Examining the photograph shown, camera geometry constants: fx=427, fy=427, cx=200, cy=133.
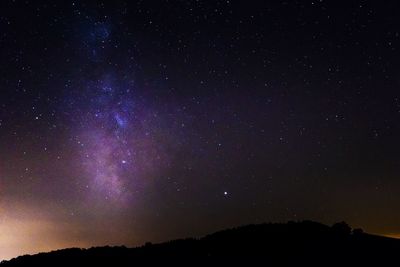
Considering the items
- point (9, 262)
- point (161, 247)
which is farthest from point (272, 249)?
point (9, 262)

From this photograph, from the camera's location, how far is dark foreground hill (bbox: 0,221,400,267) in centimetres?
1911

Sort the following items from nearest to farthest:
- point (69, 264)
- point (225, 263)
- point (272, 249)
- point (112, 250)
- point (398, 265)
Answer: point (398, 265), point (225, 263), point (272, 249), point (69, 264), point (112, 250)

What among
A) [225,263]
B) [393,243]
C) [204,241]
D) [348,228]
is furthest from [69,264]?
[393,243]

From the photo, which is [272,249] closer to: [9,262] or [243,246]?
[243,246]

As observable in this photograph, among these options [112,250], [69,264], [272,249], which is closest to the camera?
[272,249]

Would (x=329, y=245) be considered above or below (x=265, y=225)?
below

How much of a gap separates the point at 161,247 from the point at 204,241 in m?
2.47

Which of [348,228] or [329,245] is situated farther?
[348,228]

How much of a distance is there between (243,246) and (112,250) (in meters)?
7.99

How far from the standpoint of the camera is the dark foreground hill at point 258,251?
1911 cm

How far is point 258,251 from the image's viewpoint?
21000 millimetres

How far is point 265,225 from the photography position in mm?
26156

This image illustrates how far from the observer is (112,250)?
25.1 meters

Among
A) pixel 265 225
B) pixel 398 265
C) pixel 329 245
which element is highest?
pixel 265 225
